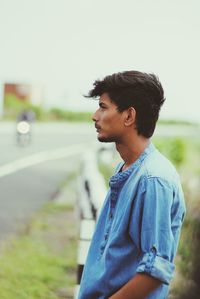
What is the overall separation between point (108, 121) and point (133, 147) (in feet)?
0.40

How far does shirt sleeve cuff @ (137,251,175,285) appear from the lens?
70.4 inches

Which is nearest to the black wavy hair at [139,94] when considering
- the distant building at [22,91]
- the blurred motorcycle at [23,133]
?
the blurred motorcycle at [23,133]

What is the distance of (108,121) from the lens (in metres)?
2.01

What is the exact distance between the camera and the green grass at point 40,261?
5.04 meters

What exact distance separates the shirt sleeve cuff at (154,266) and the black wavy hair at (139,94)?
422 millimetres

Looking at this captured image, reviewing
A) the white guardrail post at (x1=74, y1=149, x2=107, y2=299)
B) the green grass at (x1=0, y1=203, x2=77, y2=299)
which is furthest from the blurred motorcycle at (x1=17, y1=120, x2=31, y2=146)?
the white guardrail post at (x1=74, y1=149, x2=107, y2=299)

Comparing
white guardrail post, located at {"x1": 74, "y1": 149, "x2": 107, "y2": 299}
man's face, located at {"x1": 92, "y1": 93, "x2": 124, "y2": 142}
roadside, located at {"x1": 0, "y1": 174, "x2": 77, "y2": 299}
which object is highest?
man's face, located at {"x1": 92, "y1": 93, "x2": 124, "y2": 142}

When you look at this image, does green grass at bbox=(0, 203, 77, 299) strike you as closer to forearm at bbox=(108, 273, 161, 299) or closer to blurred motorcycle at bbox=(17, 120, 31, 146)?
forearm at bbox=(108, 273, 161, 299)

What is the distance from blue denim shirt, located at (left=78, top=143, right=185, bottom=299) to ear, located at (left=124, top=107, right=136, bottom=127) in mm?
109

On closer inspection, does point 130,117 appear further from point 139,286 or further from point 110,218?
point 139,286

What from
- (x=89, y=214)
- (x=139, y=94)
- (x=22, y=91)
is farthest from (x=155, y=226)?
(x=22, y=91)

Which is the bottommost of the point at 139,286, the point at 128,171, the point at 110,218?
the point at 139,286

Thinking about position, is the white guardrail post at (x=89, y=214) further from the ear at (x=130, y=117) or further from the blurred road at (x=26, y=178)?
the ear at (x=130, y=117)

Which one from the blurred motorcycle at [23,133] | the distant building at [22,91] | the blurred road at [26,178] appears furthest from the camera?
the distant building at [22,91]
